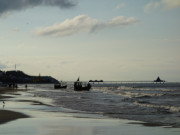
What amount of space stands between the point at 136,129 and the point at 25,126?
19.1ft

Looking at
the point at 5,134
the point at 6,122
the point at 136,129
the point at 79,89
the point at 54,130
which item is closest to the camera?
the point at 5,134

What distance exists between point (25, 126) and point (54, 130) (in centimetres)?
210

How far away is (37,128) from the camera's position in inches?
602

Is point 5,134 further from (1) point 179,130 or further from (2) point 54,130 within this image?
(1) point 179,130

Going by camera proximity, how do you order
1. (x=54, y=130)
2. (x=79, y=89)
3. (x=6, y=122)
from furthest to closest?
(x=79, y=89) < (x=6, y=122) < (x=54, y=130)

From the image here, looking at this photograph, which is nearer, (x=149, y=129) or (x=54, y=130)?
(x=54, y=130)

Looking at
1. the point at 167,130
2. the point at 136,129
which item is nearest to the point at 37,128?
the point at 136,129

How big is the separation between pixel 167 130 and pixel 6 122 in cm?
895

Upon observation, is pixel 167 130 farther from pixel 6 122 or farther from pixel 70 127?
pixel 6 122

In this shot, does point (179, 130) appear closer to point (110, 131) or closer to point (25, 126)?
point (110, 131)

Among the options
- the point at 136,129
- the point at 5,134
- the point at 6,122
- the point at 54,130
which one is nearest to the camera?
the point at 5,134

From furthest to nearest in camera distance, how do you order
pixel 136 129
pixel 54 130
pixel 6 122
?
pixel 6 122, pixel 136 129, pixel 54 130

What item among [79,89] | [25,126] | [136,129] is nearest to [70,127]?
[25,126]

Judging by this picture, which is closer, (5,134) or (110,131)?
(5,134)
